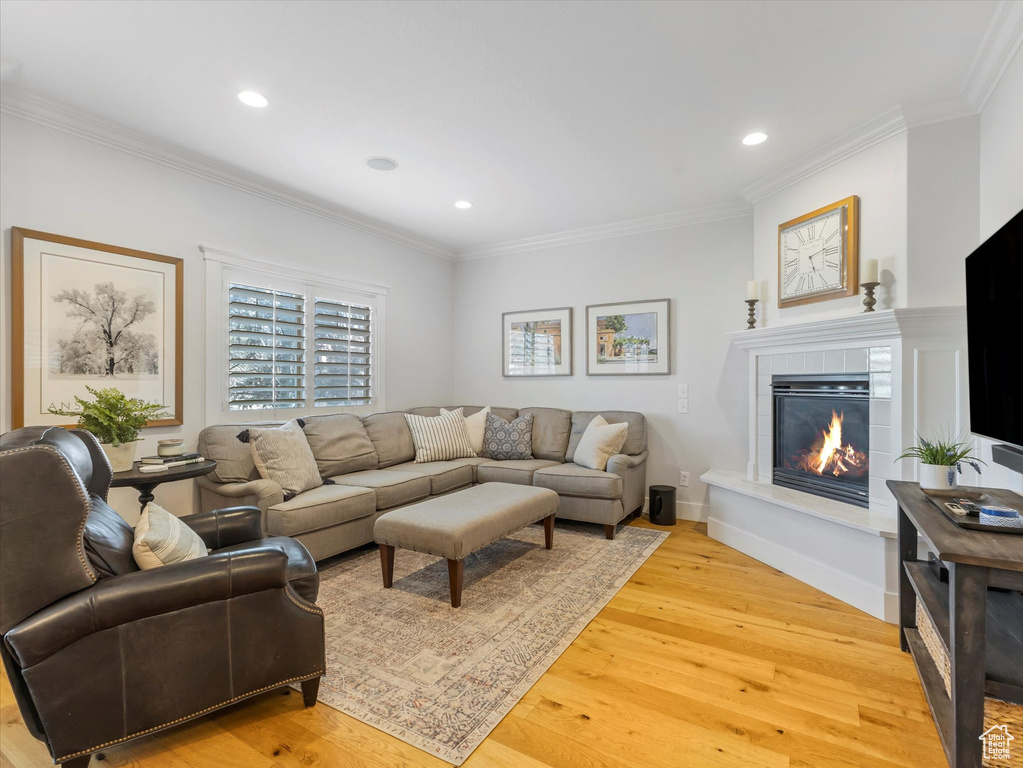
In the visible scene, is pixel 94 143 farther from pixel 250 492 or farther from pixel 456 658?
pixel 456 658

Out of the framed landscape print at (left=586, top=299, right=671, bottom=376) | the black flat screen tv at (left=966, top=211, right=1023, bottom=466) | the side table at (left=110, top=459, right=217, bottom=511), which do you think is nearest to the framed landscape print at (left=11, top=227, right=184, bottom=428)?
the side table at (left=110, top=459, right=217, bottom=511)

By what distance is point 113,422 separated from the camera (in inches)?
98.0

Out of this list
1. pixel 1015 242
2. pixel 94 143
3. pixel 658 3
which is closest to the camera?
pixel 1015 242

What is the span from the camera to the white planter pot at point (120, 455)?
2.46m

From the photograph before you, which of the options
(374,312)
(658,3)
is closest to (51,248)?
(374,312)

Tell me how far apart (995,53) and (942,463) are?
181 centimetres

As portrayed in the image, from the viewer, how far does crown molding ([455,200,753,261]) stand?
4086mm

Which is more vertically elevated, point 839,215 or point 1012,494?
point 839,215

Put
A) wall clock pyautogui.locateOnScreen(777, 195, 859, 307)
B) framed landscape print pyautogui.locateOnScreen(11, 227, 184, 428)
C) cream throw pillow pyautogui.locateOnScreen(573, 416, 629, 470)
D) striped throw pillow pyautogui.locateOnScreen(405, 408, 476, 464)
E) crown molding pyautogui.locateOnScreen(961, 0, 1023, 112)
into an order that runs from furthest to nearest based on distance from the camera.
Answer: striped throw pillow pyautogui.locateOnScreen(405, 408, 476, 464) < cream throw pillow pyautogui.locateOnScreen(573, 416, 629, 470) < wall clock pyautogui.locateOnScreen(777, 195, 859, 307) < framed landscape print pyautogui.locateOnScreen(11, 227, 184, 428) < crown molding pyautogui.locateOnScreen(961, 0, 1023, 112)

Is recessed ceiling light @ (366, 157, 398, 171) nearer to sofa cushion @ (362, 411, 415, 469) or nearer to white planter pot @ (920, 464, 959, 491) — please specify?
sofa cushion @ (362, 411, 415, 469)

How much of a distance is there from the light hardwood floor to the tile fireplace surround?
0.30m

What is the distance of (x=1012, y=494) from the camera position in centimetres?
199

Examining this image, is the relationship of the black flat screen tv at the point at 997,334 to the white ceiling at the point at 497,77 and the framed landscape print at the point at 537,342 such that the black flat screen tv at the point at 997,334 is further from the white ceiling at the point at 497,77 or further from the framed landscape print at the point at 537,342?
the framed landscape print at the point at 537,342

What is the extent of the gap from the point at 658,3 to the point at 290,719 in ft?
9.79
